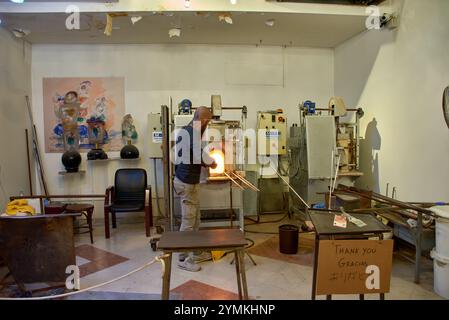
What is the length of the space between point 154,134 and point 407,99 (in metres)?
A: 3.68

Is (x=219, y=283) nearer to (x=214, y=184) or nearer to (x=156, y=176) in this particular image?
(x=214, y=184)

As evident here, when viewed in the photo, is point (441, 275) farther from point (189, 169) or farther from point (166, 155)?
point (166, 155)

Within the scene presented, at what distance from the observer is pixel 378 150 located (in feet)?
16.2

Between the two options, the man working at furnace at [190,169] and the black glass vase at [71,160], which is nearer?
the man working at furnace at [190,169]

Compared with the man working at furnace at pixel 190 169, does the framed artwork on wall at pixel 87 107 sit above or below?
above

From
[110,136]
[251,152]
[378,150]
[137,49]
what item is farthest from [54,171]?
[378,150]

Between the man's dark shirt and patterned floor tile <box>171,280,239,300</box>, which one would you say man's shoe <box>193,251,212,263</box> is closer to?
patterned floor tile <box>171,280,239,300</box>

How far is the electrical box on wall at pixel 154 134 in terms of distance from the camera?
5.35 meters

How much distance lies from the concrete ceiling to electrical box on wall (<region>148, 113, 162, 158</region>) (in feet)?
4.36

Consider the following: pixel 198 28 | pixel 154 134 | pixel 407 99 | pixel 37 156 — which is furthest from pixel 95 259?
pixel 407 99

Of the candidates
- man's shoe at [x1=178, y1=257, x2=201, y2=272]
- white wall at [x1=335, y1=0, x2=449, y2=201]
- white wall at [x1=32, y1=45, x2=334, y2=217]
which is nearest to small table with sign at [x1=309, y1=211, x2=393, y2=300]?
man's shoe at [x1=178, y1=257, x2=201, y2=272]

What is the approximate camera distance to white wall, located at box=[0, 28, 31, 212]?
473 centimetres

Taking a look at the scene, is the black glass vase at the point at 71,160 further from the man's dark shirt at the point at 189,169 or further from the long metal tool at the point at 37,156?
the man's dark shirt at the point at 189,169

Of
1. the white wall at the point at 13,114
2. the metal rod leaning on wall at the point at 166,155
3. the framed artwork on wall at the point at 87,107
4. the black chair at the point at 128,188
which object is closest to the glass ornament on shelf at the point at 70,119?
the framed artwork on wall at the point at 87,107
